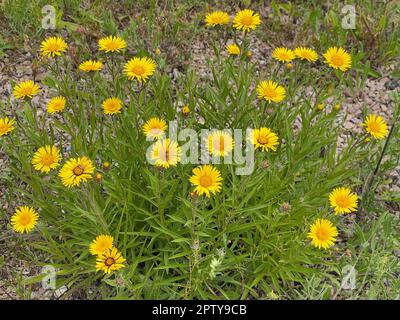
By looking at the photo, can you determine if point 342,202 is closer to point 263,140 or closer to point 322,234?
point 322,234

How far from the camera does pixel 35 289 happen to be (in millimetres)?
2482

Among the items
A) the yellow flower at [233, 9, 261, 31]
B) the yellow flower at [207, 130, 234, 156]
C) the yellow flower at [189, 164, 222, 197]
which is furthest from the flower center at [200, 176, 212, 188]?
the yellow flower at [233, 9, 261, 31]

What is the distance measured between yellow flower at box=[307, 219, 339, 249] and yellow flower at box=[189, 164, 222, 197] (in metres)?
0.47

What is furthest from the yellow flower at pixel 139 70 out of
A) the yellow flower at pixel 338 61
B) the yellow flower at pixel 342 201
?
the yellow flower at pixel 342 201

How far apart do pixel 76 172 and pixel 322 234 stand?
3.61 feet

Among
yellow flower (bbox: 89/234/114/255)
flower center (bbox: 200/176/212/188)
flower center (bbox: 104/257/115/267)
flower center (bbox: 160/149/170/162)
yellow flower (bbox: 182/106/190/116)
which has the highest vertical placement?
yellow flower (bbox: 182/106/190/116)

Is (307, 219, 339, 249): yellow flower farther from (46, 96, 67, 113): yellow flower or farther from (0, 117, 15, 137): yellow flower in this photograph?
(0, 117, 15, 137): yellow flower

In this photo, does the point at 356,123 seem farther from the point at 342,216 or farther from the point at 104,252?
the point at 104,252

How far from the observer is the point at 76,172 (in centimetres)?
189

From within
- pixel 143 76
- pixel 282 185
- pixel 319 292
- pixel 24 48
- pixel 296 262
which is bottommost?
pixel 319 292

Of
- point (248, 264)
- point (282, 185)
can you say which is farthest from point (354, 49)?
point (248, 264)

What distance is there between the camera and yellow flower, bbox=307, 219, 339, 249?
6.54ft

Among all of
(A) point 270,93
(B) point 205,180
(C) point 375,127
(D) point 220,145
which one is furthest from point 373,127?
(B) point 205,180

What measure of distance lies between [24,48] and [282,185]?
240cm
